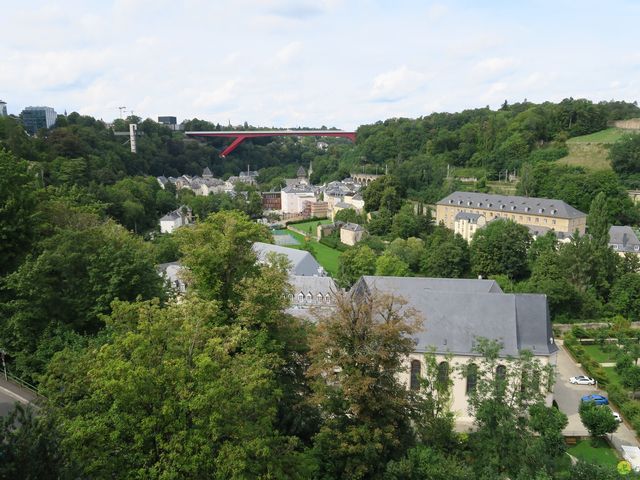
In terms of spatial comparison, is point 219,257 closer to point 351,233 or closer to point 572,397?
point 572,397

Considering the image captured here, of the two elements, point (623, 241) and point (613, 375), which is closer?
point (613, 375)

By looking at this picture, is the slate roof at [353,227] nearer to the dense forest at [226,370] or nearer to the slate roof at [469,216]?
the slate roof at [469,216]

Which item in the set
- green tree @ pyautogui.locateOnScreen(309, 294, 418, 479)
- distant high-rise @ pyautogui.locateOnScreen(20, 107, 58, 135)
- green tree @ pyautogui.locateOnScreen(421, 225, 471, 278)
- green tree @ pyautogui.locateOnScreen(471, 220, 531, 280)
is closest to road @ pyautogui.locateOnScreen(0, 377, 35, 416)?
green tree @ pyautogui.locateOnScreen(309, 294, 418, 479)

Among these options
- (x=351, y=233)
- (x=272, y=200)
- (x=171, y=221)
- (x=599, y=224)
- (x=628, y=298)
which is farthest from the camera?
(x=272, y=200)

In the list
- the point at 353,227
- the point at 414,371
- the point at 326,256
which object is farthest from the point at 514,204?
the point at 414,371

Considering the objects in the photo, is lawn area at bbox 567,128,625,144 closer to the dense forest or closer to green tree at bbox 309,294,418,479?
the dense forest

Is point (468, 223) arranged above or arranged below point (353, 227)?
above

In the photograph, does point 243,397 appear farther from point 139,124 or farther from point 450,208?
point 139,124
